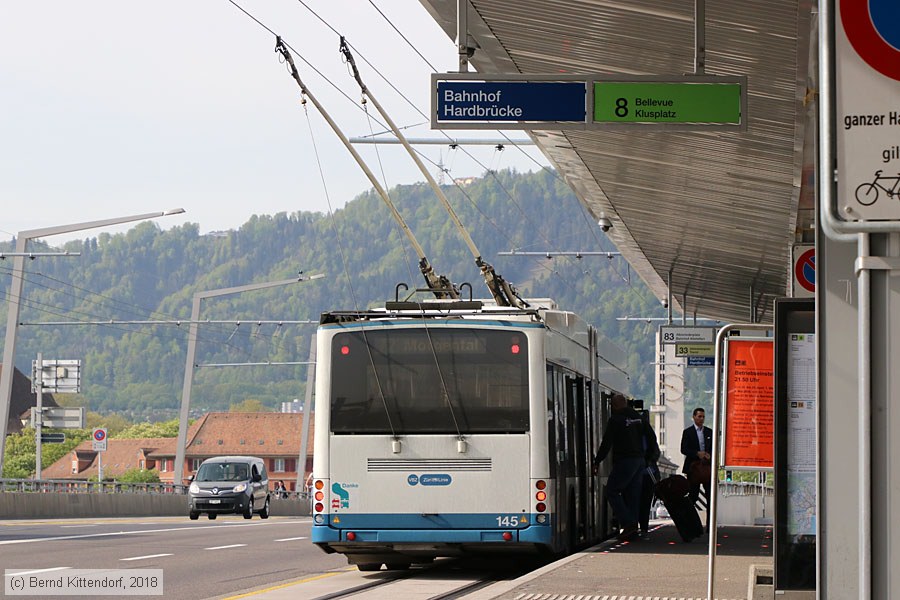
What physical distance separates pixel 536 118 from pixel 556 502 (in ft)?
17.8

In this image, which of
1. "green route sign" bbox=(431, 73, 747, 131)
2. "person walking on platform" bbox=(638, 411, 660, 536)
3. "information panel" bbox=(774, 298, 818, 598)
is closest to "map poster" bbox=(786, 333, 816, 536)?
"information panel" bbox=(774, 298, 818, 598)

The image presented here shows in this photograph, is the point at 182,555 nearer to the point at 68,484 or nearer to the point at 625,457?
the point at 625,457

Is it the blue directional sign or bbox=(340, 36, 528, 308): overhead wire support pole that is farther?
bbox=(340, 36, 528, 308): overhead wire support pole

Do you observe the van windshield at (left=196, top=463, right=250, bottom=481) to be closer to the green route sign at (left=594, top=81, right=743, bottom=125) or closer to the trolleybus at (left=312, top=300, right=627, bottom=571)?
the trolleybus at (left=312, top=300, right=627, bottom=571)

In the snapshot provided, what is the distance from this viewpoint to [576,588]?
40.0ft

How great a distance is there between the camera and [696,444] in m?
20.5

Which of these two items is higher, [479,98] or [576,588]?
[479,98]

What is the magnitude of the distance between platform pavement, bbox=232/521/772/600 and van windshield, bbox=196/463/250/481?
24.1m

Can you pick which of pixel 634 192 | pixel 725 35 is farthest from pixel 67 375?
pixel 725 35

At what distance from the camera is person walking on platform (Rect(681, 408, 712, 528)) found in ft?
63.5

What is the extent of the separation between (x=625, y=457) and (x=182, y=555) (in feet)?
18.8

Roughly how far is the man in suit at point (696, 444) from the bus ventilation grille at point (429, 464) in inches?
173

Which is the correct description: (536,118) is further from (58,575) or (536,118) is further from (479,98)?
(58,575)

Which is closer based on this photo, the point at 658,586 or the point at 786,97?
the point at 658,586
